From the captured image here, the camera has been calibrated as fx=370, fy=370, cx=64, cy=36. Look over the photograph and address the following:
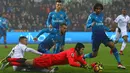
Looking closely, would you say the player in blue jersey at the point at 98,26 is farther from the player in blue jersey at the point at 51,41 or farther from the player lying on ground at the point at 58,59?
the player lying on ground at the point at 58,59

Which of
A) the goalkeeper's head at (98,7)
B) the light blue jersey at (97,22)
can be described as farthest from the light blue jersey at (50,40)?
the goalkeeper's head at (98,7)

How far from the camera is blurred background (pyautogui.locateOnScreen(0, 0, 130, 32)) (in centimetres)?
3362

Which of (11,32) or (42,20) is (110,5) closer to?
(42,20)

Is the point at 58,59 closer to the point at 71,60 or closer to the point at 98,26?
the point at 71,60

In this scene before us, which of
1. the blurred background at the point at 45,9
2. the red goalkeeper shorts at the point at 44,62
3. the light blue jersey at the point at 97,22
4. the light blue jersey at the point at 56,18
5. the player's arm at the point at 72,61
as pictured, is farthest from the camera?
the blurred background at the point at 45,9

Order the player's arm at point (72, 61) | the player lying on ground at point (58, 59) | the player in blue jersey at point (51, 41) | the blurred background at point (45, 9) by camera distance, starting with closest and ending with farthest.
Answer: the player's arm at point (72, 61), the player lying on ground at point (58, 59), the player in blue jersey at point (51, 41), the blurred background at point (45, 9)

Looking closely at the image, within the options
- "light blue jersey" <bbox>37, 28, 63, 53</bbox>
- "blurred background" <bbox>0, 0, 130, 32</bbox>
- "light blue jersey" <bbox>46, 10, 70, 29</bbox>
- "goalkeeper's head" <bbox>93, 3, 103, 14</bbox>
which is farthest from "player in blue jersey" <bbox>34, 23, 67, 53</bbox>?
"blurred background" <bbox>0, 0, 130, 32</bbox>

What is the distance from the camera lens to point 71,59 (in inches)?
398

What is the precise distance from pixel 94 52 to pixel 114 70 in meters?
1.36

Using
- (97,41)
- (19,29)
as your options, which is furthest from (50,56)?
(19,29)

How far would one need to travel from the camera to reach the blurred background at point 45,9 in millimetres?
33625

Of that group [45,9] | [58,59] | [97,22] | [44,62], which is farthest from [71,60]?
[45,9]

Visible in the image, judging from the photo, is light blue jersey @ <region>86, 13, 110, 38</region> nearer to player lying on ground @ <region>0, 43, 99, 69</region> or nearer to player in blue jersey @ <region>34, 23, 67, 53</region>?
player in blue jersey @ <region>34, 23, 67, 53</region>

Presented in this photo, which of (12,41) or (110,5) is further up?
(110,5)
